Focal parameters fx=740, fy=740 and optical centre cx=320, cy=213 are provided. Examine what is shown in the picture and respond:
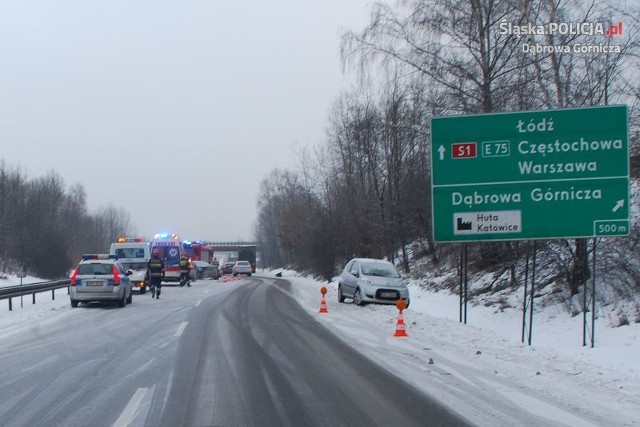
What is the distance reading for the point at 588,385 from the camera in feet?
33.7

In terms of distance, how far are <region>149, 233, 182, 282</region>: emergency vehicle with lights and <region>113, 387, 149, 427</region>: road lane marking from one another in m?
35.2

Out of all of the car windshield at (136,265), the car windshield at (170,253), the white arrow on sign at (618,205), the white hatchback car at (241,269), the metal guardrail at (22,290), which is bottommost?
the white hatchback car at (241,269)

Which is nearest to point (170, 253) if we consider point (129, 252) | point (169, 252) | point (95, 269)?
point (169, 252)

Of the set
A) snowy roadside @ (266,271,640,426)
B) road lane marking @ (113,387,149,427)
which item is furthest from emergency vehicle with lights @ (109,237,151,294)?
road lane marking @ (113,387,149,427)

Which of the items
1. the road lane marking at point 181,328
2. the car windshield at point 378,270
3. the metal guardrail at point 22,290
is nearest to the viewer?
the road lane marking at point 181,328

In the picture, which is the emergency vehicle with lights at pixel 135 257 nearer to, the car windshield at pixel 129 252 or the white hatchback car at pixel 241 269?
the car windshield at pixel 129 252

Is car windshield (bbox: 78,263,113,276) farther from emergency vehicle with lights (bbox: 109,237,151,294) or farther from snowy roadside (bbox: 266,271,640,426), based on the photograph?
emergency vehicle with lights (bbox: 109,237,151,294)

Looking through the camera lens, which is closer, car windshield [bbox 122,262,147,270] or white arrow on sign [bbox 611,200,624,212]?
white arrow on sign [bbox 611,200,624,212]

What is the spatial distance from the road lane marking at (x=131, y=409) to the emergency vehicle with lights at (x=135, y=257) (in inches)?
1031

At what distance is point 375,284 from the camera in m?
25.1

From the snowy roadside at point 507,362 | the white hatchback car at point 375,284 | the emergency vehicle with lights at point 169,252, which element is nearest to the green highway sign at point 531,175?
the snowy roadside at point 507,362

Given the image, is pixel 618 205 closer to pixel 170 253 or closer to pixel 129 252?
pixel 129 252

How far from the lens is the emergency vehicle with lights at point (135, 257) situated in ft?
116

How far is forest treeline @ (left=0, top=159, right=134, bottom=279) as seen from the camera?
7081cm
